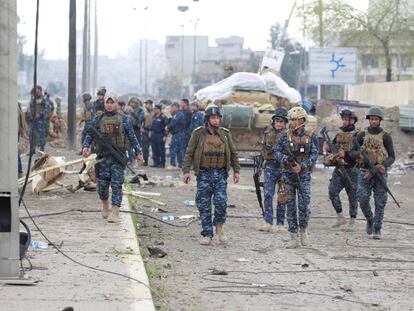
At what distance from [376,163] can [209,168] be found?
2463 mm

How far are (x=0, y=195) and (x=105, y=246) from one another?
8.74 ft

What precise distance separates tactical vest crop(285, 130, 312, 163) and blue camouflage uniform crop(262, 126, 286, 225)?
1.60 m

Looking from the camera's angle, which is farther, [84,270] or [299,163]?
[299,163]

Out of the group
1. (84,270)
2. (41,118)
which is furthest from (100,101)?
(84,270)

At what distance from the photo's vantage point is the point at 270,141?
1398 cm

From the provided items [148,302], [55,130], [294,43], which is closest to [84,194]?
[148,302]

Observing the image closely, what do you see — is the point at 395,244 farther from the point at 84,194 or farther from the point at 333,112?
the point at 333,112

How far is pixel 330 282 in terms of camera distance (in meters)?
9.70

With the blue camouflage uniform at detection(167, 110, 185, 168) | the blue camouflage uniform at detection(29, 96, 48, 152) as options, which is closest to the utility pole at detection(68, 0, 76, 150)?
the blue camouflage uniform at detection(29, 96, 48, 152)

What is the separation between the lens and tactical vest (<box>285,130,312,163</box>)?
12.2 meters

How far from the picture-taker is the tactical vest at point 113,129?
1359cm

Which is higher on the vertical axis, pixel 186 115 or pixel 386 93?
pixel 386 93

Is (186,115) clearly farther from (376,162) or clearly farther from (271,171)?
(376,162)

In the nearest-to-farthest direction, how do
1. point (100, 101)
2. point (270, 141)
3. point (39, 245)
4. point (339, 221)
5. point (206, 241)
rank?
point (39, 245), point (206, 241), point (270, 141), point (339, 221), point (100, 101)
